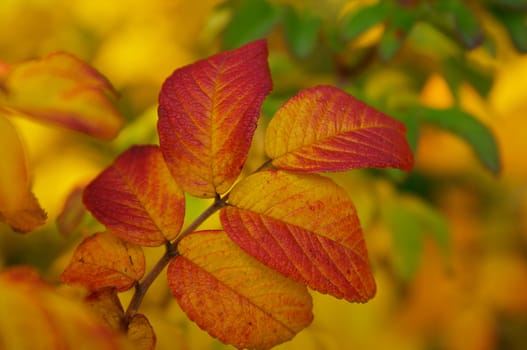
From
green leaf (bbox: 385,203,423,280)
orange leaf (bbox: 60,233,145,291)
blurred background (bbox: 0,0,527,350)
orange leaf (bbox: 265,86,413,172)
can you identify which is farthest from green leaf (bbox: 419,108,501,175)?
orange leaf (bbox: 60,233,145,291)

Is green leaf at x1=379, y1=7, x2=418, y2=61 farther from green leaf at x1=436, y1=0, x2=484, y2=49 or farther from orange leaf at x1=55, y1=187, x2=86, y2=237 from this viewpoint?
orange leaf at x1=55, y1=187, x2=86, y2=237

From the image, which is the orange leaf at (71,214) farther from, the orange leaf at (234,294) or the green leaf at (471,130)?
the green leaf at (471,130)

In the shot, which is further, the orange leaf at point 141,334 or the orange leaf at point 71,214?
the orange leaf at point 71,214

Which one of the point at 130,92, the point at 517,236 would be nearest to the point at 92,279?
the point at 130,92

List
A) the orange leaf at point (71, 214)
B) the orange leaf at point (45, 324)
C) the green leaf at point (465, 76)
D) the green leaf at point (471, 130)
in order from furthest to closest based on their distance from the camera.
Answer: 1. the green leaf at point (465, 76)
2. the green leaf at point (471, 130)
3. the orange leaf at point (71, 214)
4. the orange leaf at point (45, 324)

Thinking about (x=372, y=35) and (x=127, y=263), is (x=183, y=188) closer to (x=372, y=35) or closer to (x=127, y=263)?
(x=127, y=263)

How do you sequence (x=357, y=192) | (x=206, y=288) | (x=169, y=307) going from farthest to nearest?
(x=357, y=192)
(x=169, y=307)
(x=206, y=288)

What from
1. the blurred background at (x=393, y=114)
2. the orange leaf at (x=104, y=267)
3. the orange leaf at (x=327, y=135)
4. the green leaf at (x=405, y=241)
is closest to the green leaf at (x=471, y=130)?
the blurred background at (x=393, y=114)
